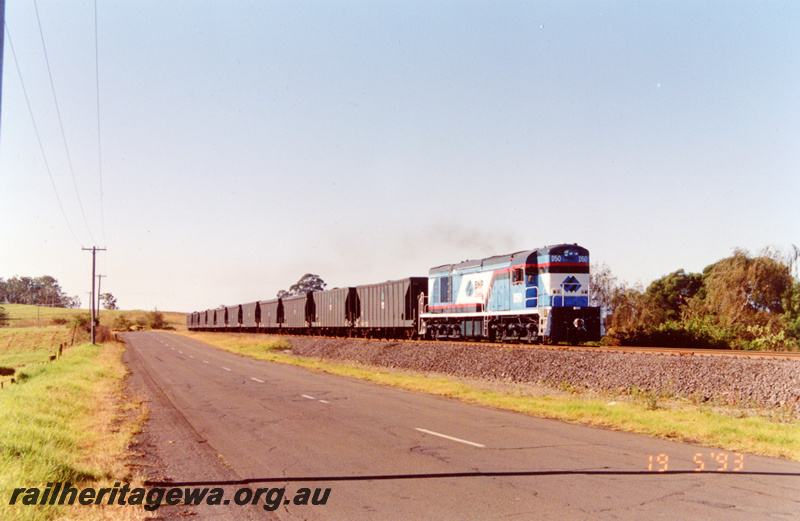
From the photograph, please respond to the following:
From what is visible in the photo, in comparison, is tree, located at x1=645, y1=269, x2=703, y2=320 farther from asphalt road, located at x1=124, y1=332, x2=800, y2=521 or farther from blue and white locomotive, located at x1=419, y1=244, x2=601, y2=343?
asphalt road, located at x1=124, y1=332, x2=800, y2=521

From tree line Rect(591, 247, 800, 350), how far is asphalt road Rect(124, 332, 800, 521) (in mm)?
18433

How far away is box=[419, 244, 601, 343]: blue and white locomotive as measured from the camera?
962 inches

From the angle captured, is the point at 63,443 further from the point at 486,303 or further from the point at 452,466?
the point at 486,303

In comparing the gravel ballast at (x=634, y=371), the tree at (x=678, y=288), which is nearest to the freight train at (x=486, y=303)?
the gravel ballast at (x=634, y=371)

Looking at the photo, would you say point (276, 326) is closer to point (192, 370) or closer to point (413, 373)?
point (192, 370)

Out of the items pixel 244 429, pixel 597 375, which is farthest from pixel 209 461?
pixel 597 375

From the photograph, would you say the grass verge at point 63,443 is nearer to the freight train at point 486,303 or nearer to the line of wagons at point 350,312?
the freight train at point 486,303

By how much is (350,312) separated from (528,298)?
2229cm

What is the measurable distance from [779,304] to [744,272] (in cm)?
357

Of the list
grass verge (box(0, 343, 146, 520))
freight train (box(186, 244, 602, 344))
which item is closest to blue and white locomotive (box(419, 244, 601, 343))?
freight train (box(186, 244, 602, 344))

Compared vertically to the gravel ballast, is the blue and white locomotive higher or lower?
higher

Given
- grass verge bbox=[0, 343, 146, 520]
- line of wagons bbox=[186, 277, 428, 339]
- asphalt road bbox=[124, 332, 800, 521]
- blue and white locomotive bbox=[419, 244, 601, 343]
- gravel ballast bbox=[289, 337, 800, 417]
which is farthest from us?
line of wagons bbox=[186, 277, 428, 339]

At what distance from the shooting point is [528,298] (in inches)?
1010

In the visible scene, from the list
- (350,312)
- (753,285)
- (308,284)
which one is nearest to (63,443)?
(350,312)
